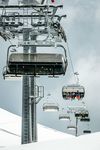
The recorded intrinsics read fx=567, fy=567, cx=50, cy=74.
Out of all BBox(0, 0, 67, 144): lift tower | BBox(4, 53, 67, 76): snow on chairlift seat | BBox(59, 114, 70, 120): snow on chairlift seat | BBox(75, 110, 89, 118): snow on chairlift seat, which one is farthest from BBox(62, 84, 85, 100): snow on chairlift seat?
BBox(59, 114, 70, 120): snow on chairlift seat

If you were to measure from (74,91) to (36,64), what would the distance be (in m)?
13.2

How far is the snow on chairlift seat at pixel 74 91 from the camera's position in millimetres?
31344

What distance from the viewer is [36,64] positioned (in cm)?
1852

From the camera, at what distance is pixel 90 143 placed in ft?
52.2

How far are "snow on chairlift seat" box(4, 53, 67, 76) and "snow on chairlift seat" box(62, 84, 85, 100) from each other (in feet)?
41.0

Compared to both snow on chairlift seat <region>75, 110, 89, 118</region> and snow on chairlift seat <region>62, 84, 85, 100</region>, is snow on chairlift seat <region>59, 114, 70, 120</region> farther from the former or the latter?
snow on chairlift seat <region>62, 84, 85, 100</region>

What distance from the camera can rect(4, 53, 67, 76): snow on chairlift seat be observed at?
18328mm

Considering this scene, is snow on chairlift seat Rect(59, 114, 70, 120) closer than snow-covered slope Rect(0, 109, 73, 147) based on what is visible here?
No

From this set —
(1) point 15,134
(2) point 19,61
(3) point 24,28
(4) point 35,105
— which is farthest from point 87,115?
(2) point 19,61

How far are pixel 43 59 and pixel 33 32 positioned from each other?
15.6 m

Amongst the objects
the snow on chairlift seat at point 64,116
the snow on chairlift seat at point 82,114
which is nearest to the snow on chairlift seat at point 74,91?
the snow on chairlift seat at point 82,114

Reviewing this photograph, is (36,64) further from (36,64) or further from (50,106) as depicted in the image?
(50,106)

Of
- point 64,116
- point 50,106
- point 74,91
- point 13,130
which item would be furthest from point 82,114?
point 74,91

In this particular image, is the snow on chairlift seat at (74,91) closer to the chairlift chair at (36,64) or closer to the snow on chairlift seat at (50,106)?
the snow on chairlift seat at (50,106)
